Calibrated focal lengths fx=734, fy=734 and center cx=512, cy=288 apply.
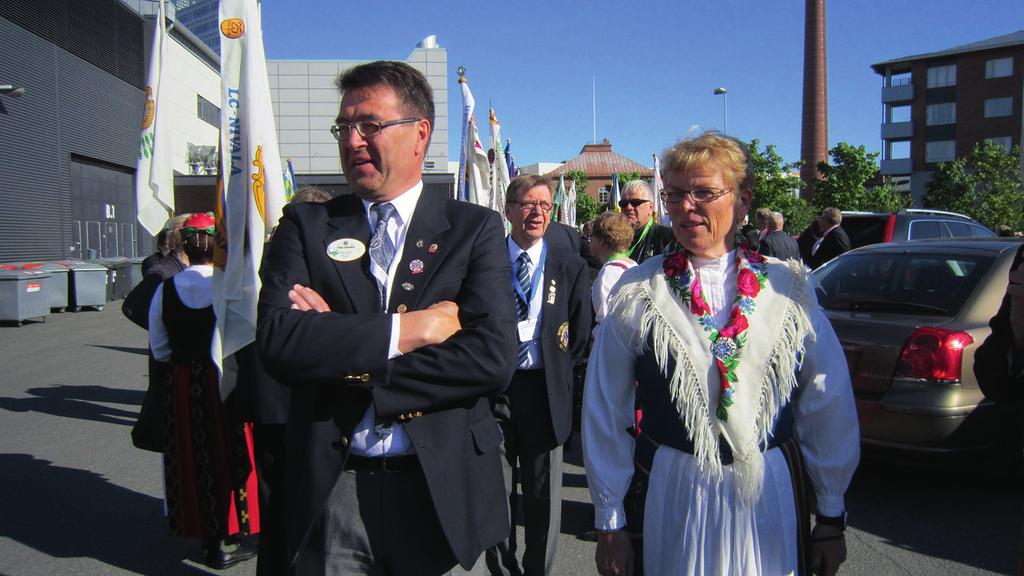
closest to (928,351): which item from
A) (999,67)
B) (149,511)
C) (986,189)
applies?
(149,511)

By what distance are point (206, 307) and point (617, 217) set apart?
2585 mm

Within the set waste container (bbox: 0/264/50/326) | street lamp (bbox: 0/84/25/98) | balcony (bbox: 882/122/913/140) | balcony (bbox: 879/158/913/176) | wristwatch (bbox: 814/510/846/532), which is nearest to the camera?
wristwatch (bbox: 814/510/846/532)

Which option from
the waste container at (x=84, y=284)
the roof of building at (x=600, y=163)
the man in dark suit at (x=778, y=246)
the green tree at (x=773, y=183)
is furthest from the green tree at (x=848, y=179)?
the roof of building at (x=600, y=163)

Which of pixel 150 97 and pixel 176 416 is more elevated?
pixel 150 97

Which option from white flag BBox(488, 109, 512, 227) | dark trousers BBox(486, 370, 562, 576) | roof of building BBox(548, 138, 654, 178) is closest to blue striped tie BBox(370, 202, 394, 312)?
dark trousers BBox(486, 370, 562, 576)

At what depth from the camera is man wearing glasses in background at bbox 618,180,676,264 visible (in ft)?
17.3

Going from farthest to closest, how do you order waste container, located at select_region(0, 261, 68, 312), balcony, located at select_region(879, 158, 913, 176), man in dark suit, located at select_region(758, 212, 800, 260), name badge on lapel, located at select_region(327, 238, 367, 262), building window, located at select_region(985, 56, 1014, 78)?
balcony, located at select_region(879, 158, 913, 176) → building window, located at select_region(985, 56, 1014, 78) → waste container, located at select_region(0, 261, 68, 312) → man in dark suit, located at select_region(758, 212, 800, 260) → name badge on lapel, located at select_region(327, 238, 367, 262)

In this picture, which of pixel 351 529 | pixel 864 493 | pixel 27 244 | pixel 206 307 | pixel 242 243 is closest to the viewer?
pixel 351 529

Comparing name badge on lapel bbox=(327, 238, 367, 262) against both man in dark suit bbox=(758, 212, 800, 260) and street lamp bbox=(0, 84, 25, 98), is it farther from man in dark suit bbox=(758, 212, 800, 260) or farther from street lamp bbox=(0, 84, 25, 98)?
street lamp bbox=(0, 84, 25, 98)

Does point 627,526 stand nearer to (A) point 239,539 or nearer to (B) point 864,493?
(A) point 239,539

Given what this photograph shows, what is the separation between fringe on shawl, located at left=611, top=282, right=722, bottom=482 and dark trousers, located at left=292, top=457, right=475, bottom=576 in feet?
2.50

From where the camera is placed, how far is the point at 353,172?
2.12 m

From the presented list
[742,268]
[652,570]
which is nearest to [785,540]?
[652,570]

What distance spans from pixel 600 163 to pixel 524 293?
9475cm
